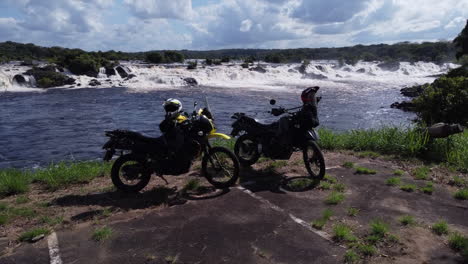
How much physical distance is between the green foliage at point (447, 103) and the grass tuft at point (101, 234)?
327 inches

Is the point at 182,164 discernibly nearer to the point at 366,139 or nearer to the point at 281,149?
the point at 281,149

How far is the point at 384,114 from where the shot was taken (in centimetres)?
2255

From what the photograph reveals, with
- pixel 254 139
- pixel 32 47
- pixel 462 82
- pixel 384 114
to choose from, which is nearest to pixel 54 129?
pixel 254 139

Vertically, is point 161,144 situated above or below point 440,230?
above

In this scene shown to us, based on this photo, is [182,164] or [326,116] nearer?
[182,164]

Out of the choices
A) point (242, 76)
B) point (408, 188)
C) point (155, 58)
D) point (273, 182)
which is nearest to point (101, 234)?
point (273, 182)

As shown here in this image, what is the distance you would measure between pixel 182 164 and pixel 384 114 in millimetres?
19451

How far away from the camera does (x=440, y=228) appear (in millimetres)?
4285

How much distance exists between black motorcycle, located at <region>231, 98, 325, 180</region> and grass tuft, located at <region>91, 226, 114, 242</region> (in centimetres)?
302

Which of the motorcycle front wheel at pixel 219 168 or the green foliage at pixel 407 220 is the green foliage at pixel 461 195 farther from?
the motorcycle front wheel at pixel 219 168

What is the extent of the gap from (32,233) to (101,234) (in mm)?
762

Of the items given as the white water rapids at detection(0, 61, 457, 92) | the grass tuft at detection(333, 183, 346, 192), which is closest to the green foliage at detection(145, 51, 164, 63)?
the white water rapids at detection(0, 61, 457, 92)

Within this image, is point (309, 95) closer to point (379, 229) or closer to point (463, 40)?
point (379, 229)

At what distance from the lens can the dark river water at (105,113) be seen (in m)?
13.8
